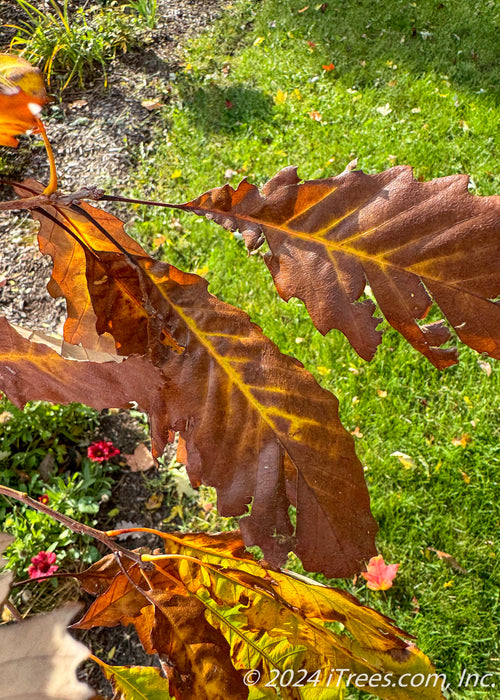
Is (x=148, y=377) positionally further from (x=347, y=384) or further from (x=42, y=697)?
(x=347, y=384)

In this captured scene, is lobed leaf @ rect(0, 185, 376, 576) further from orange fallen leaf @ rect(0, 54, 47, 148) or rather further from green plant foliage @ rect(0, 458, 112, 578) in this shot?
green plant foliage @ rect(0, 458, 112, 578)

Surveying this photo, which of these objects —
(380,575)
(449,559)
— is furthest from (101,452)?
(449,559)

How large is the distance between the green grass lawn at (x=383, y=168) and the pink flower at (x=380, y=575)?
0.35 ft

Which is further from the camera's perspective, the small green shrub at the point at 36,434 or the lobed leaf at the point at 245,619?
the small green shrub at the point at 36,434

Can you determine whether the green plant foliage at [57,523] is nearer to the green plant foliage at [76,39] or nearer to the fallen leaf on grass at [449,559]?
the fallen leaf on grass at [449,559]

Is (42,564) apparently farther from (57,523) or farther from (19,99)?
(19,99)

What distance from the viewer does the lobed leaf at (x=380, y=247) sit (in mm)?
444

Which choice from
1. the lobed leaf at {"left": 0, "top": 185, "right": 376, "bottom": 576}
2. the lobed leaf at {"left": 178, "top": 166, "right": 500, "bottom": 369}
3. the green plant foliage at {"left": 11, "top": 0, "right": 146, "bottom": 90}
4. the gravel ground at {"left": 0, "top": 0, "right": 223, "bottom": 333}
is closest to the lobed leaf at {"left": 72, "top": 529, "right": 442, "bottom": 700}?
the lobed leaf at {"left": 0, "top": 185, "right": 376, "bottom": 576}

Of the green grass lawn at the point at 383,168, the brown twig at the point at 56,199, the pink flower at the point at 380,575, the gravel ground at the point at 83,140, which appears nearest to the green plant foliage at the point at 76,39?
the gravel ground at the point at 83,140

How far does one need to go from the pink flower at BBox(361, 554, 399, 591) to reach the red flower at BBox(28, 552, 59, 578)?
943mm

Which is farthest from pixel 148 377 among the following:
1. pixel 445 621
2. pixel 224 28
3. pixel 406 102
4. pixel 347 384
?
pixel 224 28

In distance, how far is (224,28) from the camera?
4223mm

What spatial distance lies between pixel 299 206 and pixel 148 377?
20cm

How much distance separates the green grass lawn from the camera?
6.31 ft
